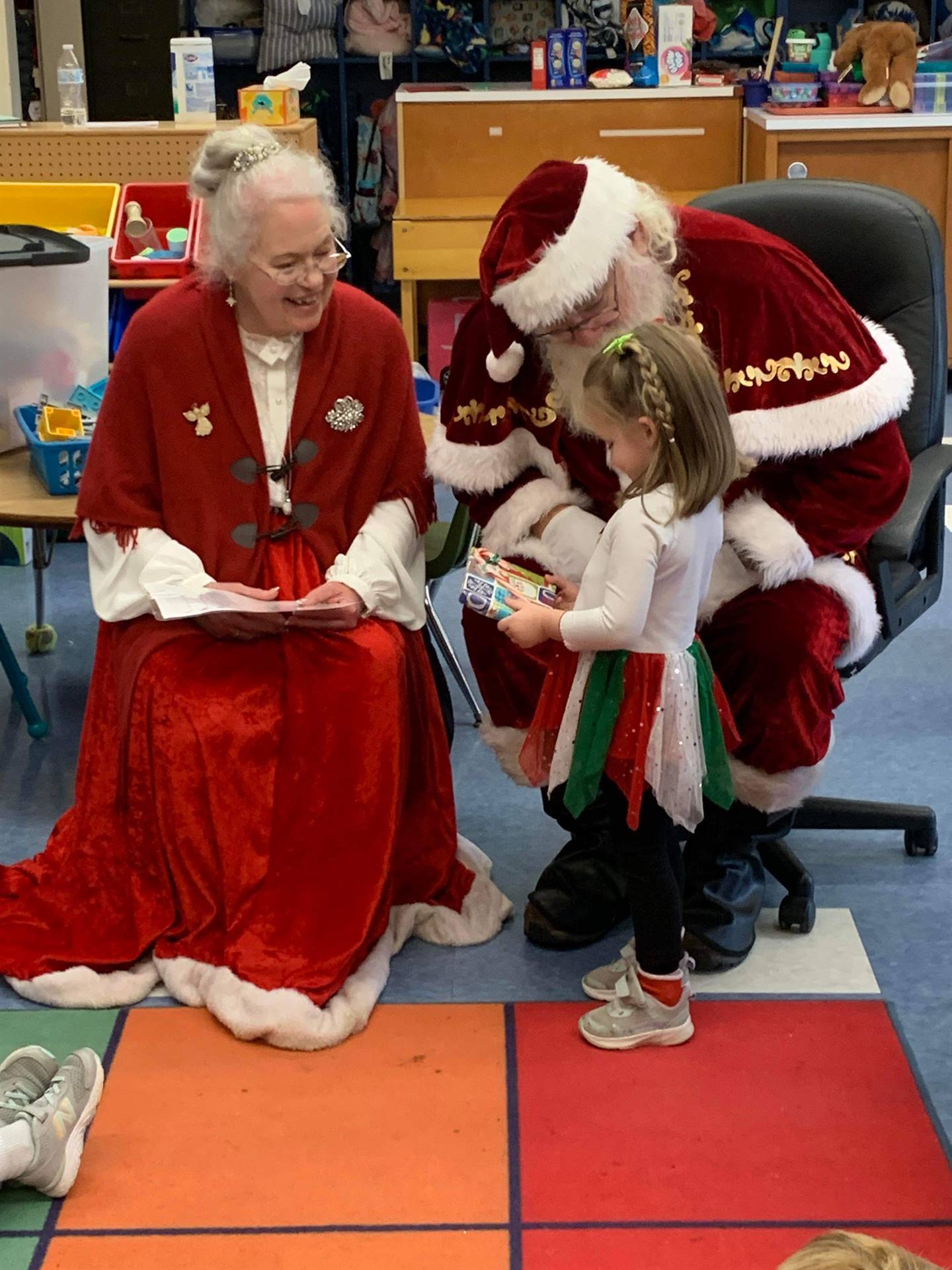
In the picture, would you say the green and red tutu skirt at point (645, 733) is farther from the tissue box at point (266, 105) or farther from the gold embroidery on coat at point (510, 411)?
the tissue box at point (266, 105)

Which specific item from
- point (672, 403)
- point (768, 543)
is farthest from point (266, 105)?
point (672, 403)

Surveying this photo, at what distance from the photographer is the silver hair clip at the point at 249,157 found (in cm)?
243

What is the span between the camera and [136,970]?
2484 millimetres

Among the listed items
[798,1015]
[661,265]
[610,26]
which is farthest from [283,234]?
[610,26]

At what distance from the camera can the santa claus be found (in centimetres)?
231

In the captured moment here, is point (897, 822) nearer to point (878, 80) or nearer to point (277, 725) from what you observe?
point (277, 725)

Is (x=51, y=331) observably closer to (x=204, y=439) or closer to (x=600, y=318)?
(x=204, y=439)

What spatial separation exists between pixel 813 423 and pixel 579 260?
428 millimetres

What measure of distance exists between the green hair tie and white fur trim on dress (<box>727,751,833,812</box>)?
66 cm

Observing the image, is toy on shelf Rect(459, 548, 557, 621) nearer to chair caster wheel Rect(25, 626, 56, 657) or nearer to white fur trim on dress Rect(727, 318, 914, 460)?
white fur trim on dress Rect(727, 318, 914, 460)

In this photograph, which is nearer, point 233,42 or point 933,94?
point 933,94

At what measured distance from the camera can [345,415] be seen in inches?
101

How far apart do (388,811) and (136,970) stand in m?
0.46

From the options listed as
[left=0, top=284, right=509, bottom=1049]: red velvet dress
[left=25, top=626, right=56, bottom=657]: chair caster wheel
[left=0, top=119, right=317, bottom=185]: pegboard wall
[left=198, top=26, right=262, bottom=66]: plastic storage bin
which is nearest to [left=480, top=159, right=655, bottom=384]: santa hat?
[left=0, top=284, right=509, bottom=1049]: red velvet dress
